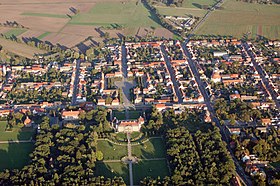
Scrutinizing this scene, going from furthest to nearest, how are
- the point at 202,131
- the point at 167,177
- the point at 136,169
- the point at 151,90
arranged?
the point at 151,90, the point at 202,131, the point at 136,169, the point at 167,177

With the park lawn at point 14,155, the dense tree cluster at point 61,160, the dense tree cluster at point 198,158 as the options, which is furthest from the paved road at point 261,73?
the park lawn at point 14,155

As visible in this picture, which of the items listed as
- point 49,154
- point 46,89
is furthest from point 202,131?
point 46,89

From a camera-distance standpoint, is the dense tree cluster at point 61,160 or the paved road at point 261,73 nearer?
the dense tree cluster at point 61,160

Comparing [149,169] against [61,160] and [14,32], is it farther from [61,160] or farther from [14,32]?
[14,32]

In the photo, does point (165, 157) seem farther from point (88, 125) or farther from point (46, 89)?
point (46, 89)

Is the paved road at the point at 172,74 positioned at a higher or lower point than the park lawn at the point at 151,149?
higher

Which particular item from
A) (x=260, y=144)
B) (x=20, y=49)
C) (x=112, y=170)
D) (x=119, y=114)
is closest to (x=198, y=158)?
(x=260, y=144)

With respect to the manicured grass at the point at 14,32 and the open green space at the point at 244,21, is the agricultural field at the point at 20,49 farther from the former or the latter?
the open green space at the point at 244,21

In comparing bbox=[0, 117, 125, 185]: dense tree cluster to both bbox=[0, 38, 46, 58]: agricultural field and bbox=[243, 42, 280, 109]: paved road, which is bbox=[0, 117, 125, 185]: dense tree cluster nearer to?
bbox=[0, 38, 46, 58]: agricultural field
